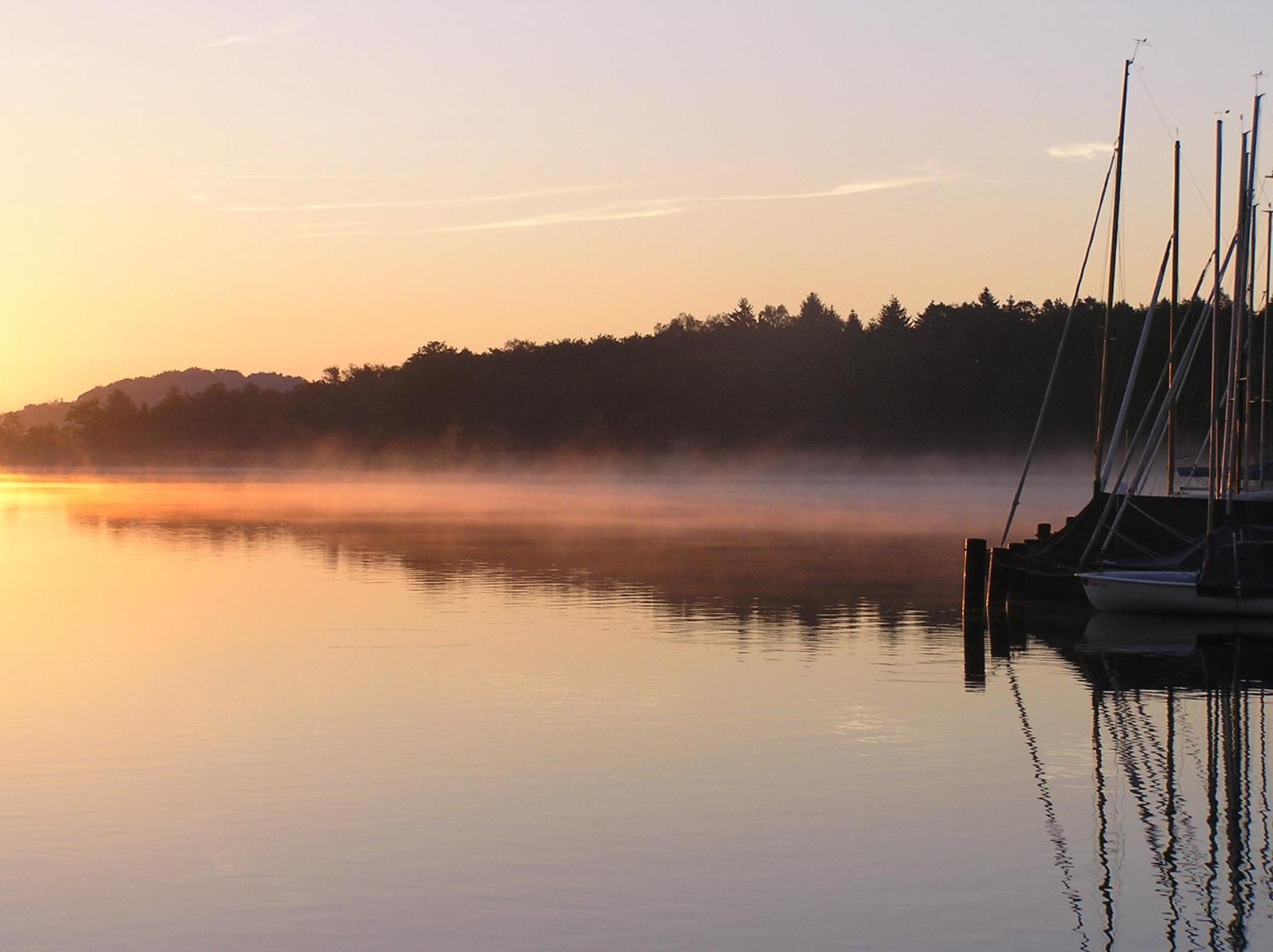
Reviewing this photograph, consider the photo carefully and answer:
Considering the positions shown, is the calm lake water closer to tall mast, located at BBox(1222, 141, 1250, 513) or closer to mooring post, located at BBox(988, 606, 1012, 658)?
mooring post, located at BBox(988, 606, 1012, 658)

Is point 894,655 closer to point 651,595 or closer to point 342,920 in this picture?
point 651,595

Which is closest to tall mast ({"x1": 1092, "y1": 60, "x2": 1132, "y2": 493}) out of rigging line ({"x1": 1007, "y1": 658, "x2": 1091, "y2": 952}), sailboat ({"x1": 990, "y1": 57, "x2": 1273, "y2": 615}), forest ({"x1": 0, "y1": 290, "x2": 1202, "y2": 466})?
sailboat ({"x1": 990, "y1": 57, "x2": 1273, "y2": 615})

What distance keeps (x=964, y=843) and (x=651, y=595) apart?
1904 centimetres

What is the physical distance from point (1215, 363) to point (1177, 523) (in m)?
2.76

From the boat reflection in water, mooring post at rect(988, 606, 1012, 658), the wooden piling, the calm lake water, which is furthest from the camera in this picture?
mooring post at rect(988, 606, 1012, 658)

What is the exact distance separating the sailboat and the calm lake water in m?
0.73

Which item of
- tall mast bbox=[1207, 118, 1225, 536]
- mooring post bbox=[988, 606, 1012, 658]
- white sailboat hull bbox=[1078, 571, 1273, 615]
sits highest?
tall mast bbox=[1207, 118, 1225, 536]

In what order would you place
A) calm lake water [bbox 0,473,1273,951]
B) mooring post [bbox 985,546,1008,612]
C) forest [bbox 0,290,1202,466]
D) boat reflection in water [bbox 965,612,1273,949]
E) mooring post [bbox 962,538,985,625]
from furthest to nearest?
forest [bbox 0,290,1202,466] → mooring post [bbox 985,546,1008,612] → mooring post [bbox 962,538,985,625] → boat reflection in water [bbox 965,612,1273,949] → calm lake water [bbox 0,473,1273,951]

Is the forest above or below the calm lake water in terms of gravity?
above

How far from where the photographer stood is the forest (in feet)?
478

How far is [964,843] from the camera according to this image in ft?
42.5

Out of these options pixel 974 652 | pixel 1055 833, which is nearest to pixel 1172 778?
pixel 1055 833

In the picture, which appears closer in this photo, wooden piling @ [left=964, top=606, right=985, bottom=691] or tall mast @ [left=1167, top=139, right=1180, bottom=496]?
wooden piling @ [left=964, top=606, right=985, bottom=691]

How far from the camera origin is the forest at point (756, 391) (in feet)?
478
